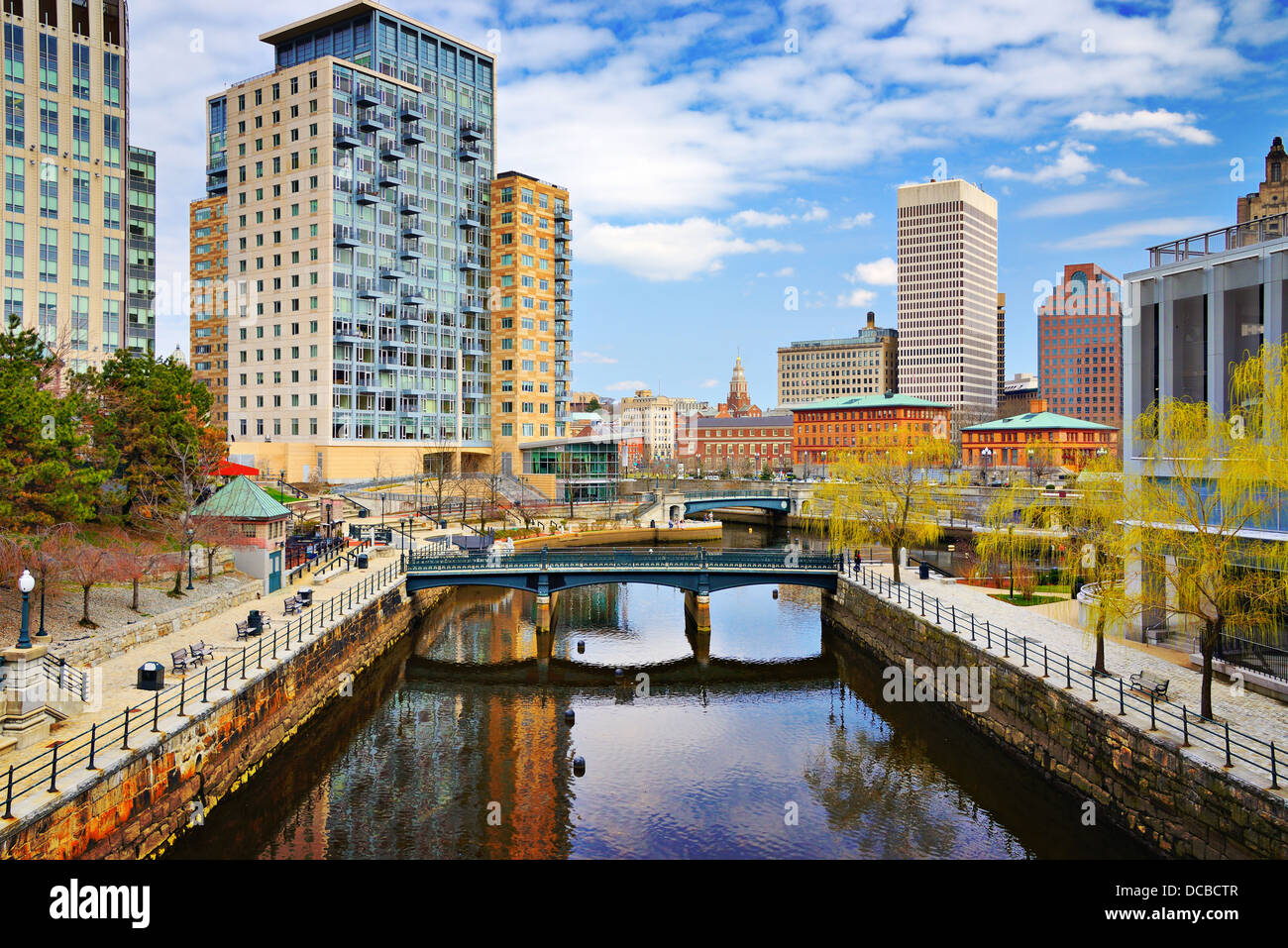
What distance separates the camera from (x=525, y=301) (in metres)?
94.9

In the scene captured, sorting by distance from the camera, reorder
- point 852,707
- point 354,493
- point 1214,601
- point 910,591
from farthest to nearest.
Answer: point 354,493 → point 910,591 → point 852,707 → point 1214,601

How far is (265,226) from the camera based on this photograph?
83688 millimetres

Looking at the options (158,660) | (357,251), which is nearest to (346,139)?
(357,251)

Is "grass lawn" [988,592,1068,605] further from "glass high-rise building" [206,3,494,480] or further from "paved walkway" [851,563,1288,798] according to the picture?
"glass high-rise building" [206,3,494,480]

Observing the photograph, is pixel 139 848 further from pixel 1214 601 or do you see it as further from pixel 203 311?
pixel 203 311

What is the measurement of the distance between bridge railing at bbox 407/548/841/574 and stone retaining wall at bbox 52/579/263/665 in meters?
10.2

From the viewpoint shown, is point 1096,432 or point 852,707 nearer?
point 852,707

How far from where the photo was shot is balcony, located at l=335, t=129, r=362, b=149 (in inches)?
3145

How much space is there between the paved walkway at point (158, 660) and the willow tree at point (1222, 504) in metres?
24.8

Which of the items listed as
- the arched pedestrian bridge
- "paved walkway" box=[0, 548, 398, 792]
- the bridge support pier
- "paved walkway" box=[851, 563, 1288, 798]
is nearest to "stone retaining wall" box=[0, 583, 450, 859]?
"paved walkway" box=[0, 548, 398, 792]

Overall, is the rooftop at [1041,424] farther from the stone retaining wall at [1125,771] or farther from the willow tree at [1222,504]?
the willow tree at [1222,504]

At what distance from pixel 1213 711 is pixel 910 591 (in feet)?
59.4

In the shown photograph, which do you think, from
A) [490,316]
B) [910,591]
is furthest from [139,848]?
[490,316]

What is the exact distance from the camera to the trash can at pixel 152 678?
21.3m
